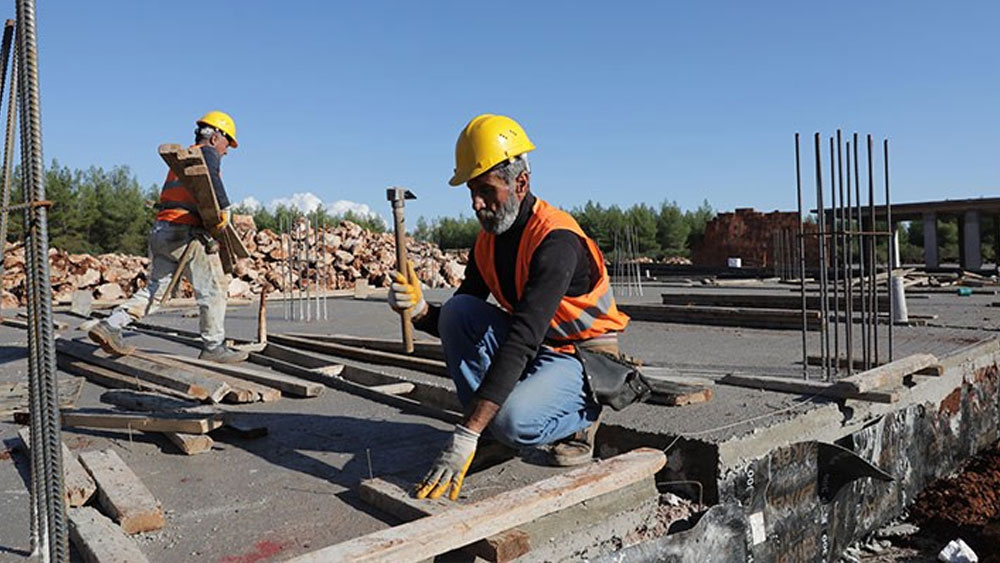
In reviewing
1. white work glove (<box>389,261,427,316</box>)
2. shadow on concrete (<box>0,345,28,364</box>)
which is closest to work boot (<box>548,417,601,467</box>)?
white work glove (<box>389,261,427,316</box>)

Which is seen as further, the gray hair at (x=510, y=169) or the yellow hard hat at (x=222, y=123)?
the yellow hard hat at (x=222, y=123)

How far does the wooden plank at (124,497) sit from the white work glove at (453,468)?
3.16ft

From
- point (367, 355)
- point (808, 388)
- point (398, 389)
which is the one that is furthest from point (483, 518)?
point (367, 355)

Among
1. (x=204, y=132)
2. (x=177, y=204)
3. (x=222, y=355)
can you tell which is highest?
(x=204, y=132)

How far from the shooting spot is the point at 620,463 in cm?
294

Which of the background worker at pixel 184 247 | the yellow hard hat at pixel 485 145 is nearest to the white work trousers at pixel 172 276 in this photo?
the background worker at pixel 184 247

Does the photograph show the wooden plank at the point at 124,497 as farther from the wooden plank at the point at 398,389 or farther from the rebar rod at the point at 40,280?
the wooden plank at the point at 398,389

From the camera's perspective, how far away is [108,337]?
5.55 metres

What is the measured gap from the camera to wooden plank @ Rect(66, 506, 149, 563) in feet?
7.39

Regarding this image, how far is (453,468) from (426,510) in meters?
0.21

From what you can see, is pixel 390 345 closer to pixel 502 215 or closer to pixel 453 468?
pixel 502 215

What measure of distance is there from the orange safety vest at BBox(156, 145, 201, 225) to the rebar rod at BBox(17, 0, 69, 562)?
3736 millimetres

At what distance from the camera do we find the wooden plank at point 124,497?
8.46 ft

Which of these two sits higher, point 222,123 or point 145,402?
point 222,123
